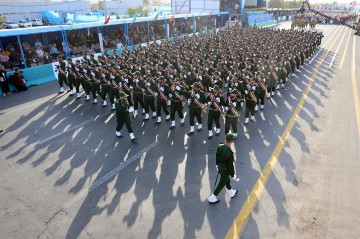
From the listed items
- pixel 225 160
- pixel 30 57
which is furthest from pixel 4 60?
pixel 225 160

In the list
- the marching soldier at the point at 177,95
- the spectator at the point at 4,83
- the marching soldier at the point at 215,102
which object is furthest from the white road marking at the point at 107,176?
the spectator at the point at 4,83

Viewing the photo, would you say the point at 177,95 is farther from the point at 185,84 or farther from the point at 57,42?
the point at 57,42

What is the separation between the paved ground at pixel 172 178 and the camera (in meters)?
5.42

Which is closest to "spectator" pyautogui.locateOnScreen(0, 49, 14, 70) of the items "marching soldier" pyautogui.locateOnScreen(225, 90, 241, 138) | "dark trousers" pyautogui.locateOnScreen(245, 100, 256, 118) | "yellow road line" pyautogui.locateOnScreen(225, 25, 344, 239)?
"marching soldier" pyautogui.locateOnScreen(225, 90, 241, 138)

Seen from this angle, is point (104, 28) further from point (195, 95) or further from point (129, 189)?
point (129, 189)

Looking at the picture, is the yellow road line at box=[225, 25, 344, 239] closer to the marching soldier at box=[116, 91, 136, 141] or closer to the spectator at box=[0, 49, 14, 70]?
the marching soldier at box=[116, 91, 136, 141]

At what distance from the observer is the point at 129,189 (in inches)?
258

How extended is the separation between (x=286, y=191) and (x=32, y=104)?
11.4 meters

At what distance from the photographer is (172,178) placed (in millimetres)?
6926

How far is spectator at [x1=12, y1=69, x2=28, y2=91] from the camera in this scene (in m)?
14.1

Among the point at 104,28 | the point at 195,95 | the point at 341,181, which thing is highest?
the point at 104,28

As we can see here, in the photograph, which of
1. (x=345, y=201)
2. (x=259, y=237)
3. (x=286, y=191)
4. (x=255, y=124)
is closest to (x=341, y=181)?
(x=345, y=201)

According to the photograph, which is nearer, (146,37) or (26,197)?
(26,197)

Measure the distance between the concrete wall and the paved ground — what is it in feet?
153
